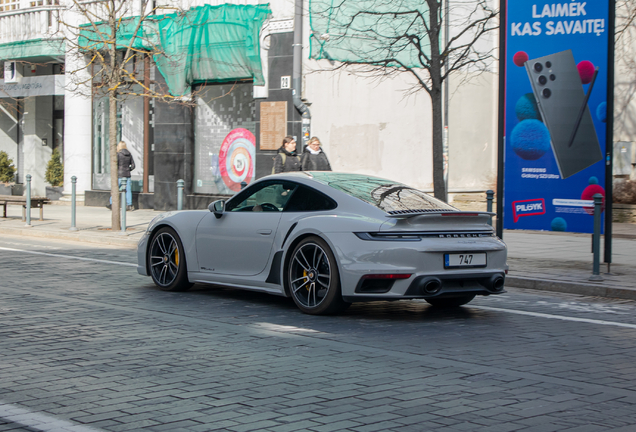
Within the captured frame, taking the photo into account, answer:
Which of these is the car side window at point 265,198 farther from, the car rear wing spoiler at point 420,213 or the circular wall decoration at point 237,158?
the circular wall decoration at point 237,158

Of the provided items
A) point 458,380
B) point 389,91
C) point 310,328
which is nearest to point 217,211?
point 310,328

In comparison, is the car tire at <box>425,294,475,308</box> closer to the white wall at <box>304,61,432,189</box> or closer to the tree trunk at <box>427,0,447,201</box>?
the tree trunk at <box>427,0,447,201</box>

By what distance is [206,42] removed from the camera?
2236 cm

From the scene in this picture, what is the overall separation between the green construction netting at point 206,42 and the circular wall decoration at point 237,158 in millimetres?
1576

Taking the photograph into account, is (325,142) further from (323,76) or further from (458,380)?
(458,380)

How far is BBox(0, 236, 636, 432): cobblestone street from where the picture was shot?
14.6 ft

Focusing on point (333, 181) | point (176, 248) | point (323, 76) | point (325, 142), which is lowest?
point (176, 248)

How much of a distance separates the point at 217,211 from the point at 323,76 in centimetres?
1250

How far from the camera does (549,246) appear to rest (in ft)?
48.1

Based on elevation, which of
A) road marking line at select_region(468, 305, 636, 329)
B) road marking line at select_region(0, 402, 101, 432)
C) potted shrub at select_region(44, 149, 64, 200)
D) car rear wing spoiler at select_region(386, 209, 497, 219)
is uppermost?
potted shrub at select_region(44, 149, 64, 200)

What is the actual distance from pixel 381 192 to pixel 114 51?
1040 cm

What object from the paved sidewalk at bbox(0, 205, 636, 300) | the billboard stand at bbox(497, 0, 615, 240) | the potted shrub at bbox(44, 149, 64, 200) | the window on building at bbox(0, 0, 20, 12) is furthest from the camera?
the window on building at bbox(0, 0, 20, 12)

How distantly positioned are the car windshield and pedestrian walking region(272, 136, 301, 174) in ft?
23.8

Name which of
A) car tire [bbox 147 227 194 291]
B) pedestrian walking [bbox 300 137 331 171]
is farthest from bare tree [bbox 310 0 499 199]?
car tire [bbox 147 227 194 291]
